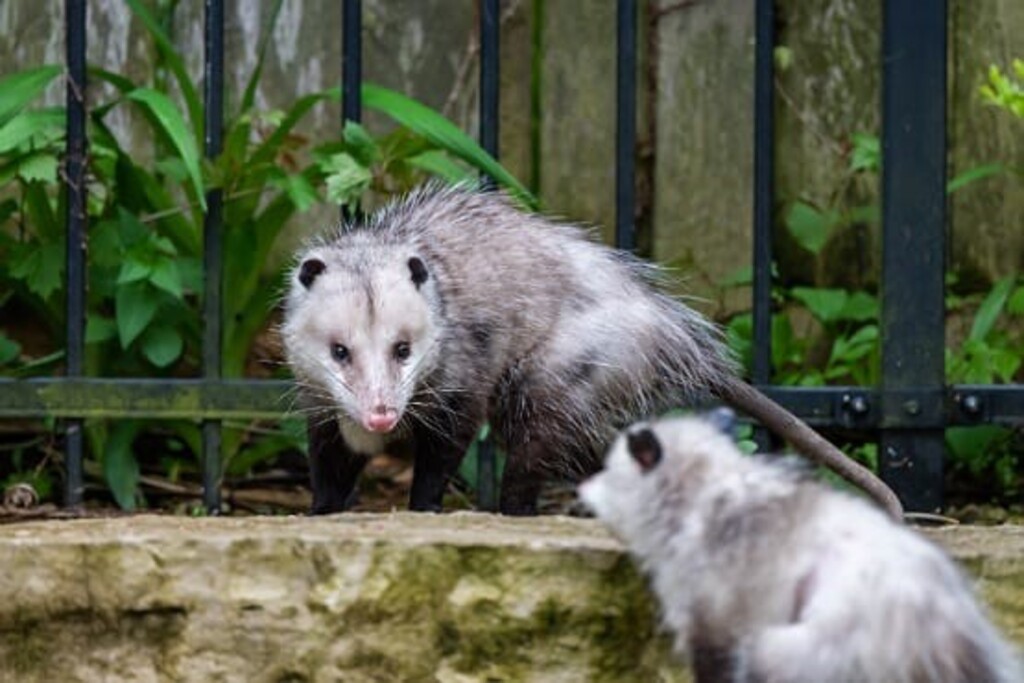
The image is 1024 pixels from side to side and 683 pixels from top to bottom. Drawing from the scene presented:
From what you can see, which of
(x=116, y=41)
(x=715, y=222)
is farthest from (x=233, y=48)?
(x=715, y=222)

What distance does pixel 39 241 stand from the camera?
517cm

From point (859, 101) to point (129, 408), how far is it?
2.04 metres

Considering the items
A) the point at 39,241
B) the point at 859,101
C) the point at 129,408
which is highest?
the point at 859,101

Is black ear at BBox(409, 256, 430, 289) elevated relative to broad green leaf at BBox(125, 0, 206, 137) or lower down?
lower down

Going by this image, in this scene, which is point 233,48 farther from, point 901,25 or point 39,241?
point 901,25

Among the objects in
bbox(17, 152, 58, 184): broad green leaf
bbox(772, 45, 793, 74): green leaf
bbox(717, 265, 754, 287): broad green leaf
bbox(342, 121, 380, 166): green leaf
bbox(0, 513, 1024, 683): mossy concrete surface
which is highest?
bbox(772, 45, 793, 74): green leaf

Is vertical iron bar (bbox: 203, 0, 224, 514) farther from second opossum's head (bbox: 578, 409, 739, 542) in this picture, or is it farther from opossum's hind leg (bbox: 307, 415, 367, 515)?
second opossum's head (bbox: 578, 409, 739, 542)

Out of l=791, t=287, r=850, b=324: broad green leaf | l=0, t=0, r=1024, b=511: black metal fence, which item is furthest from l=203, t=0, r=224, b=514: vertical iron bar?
l=791, t=287, r=850, b=324: broad green leaf

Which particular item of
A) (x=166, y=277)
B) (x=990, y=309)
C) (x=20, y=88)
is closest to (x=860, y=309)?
(x=990, y=309)

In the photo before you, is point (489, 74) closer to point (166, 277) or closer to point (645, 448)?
point (166, 277)

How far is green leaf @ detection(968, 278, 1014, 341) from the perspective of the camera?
5.28 meters

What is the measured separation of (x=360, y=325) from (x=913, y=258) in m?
1.16

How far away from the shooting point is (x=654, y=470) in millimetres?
2908

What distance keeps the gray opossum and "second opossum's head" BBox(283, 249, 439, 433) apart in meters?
1.45
